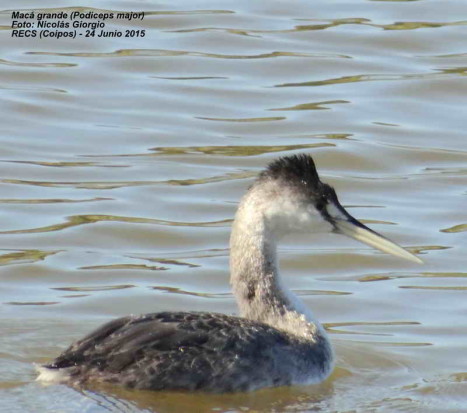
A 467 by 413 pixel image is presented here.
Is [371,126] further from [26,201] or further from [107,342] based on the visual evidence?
[107,342]

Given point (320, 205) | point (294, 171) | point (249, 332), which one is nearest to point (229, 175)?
point (320, 205)

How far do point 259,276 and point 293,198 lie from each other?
520 mm

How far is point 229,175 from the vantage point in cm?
1447

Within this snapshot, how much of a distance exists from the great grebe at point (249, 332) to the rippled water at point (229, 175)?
0.13 meters

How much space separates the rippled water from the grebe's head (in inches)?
37.6

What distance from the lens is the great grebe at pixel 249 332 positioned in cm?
948

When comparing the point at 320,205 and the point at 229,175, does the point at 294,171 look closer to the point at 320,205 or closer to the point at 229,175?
the point at 320,205

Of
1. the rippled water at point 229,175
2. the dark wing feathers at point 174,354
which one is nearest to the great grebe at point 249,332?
the dark wing feathers at point 174,354

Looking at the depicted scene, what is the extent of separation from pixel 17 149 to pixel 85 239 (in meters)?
2.31

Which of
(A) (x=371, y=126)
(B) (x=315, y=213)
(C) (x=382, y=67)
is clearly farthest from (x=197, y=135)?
(B) (x=315, y=213)

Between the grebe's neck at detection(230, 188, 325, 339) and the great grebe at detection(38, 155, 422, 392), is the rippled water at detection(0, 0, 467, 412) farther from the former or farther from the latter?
the grebe's neck at detection(230, 188, 325, 339)

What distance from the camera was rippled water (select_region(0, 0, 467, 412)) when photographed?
10.6m

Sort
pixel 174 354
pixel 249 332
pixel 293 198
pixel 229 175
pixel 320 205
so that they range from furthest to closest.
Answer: pixel 229 175, pixel 320 205, pixel 293 198, pixel 249 332, pixel 174 354

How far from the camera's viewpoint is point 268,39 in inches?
715
